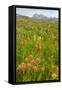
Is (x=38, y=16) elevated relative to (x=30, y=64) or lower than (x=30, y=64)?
elevated

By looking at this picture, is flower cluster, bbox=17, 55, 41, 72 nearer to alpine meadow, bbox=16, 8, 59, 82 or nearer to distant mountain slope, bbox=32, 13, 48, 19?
alpine meadow, bbox=16, 8, 59, 82

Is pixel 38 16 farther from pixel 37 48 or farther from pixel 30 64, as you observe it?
pixel 30 64

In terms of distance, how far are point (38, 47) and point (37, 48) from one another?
0.01m

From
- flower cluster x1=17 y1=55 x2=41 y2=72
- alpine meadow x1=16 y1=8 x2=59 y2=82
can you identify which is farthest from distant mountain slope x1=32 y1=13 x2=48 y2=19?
flower cluster x1=17 y1=55 x2=41 y2=72

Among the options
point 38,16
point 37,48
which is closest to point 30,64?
point 37,48

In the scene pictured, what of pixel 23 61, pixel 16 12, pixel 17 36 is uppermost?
pixel 16 12

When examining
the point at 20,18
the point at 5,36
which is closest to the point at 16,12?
the point at 20,18

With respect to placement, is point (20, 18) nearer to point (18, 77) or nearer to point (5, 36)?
point (5, 36)

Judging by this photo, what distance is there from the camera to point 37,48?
2.90 m

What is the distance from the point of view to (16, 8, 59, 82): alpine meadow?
2.82 meters
